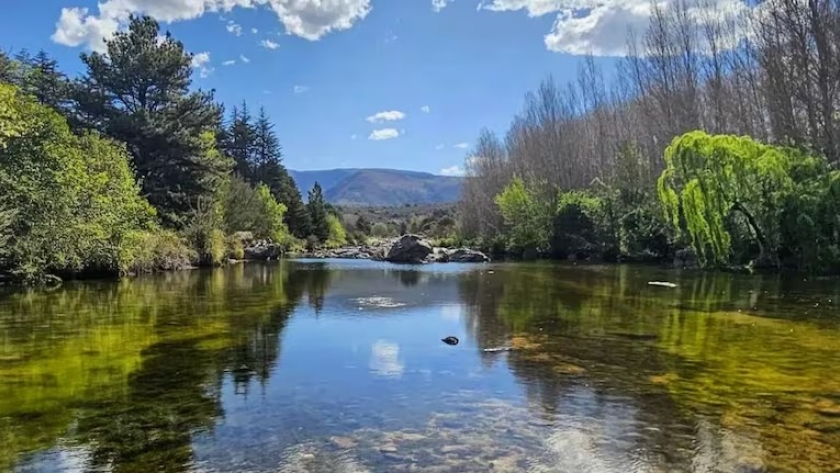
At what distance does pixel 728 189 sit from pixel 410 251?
25.5 meters

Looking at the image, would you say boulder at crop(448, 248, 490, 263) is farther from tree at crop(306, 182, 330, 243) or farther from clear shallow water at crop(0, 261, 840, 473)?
tree at crop(306, 182, 330, 243)

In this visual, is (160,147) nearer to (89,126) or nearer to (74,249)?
(89,126)

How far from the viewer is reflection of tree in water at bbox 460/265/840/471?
24.5ft

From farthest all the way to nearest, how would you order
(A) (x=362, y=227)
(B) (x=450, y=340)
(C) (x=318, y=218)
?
(A) (x=362, y=227) < (C) (x=318, y=218) < (B) (x=450, y=340)

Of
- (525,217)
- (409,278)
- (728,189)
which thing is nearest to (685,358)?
(728,189)

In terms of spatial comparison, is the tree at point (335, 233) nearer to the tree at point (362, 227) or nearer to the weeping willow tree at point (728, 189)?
the tree at point (362, 227)

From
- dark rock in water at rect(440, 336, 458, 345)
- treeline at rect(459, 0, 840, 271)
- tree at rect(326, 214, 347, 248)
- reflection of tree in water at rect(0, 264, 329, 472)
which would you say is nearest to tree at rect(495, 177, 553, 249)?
treeline at rect(459, 0, 840, 271)

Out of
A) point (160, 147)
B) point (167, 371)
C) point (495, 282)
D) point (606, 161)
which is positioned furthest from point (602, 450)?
point (606, 161)

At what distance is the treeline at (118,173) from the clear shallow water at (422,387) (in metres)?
6.42

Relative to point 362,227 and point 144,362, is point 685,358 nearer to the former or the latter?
point 144,362

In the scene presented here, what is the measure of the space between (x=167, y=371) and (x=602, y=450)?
7.36m

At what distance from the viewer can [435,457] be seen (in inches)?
264

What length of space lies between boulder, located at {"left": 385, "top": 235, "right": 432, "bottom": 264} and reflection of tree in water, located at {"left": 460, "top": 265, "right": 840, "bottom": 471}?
26.4 metres

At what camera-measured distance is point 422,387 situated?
32.2 feet
